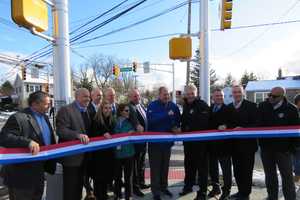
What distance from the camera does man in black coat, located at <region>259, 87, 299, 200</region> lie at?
4.70 metres

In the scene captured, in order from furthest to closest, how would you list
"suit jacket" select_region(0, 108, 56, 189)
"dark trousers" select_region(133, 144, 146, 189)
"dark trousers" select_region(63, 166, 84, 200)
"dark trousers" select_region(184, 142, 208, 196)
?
"dark trousers" select_region(133, 144, 146, 189) → "dark trousers" select_region(184, 142, 208, 196) → "dark trousers" select_region(63, 166, 84, 200) → "suit jacket" select_region(0, 108, 56, 189)

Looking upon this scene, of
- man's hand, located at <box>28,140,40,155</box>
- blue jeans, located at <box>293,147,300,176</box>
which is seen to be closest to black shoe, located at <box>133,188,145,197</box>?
man's hand, located at <box>28,140,40,155</box>

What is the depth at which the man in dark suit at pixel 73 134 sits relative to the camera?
4.19 metres

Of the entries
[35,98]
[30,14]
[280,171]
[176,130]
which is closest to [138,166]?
[176,130]

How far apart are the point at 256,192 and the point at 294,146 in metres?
1.36

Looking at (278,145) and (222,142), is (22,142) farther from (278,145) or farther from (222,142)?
(278,145)

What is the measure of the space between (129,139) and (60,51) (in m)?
1.85

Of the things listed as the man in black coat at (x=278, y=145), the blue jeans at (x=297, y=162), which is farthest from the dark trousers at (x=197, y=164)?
the blue jeans at (x=297, y=162)

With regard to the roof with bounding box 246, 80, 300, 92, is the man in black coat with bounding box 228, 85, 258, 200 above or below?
below

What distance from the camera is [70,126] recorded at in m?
4.23

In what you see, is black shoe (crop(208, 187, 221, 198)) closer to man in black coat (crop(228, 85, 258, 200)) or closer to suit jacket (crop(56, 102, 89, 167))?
man in black coat (crop(228, 85, 258, 200))

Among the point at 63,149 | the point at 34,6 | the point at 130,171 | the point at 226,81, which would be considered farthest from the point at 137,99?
the point at 226,81

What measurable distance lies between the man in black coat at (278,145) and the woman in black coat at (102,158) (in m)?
2.56

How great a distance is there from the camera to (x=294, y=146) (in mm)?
4785
